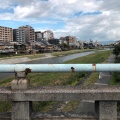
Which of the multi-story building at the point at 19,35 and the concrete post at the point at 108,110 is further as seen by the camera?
the multi-story building at the point at 19,35

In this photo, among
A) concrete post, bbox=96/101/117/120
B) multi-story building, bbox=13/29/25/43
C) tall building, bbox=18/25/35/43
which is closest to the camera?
concrete post, bbox=96/101/117/120

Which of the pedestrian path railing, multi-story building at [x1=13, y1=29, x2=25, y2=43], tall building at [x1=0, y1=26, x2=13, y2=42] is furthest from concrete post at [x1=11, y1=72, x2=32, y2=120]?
multi-story building at [x1=13, y1=29, x2=25, y2=43]

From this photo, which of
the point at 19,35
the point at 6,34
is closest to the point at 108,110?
the point at 6,34

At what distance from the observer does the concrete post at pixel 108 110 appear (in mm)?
3629

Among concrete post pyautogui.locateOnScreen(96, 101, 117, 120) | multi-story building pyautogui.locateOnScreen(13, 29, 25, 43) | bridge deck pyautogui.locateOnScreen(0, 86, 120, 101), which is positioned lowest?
concrete post pyautogui.locateOnScreen(96, 101, 117, 120)

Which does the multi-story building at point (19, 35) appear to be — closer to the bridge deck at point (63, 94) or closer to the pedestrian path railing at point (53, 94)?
the pedestrian path railing at point (53, 94)

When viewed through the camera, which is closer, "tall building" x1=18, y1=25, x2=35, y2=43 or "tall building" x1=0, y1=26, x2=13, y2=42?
"tall building" x1=0, y1=26, x2=13, y2=42

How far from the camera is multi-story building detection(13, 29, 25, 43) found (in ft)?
561

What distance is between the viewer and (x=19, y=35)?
176m

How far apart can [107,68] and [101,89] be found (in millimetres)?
353

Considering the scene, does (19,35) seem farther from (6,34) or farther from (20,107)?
(20,107)

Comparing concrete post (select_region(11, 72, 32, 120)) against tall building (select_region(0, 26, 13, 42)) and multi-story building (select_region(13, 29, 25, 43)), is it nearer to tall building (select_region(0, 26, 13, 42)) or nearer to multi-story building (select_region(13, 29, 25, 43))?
tall building (select_region(0, 26, 13, 42))

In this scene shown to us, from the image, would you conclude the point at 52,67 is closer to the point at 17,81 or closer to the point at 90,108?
the point at 17,81

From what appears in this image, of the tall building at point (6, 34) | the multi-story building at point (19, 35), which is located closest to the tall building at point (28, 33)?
the multi-story building at point (19, 35)
